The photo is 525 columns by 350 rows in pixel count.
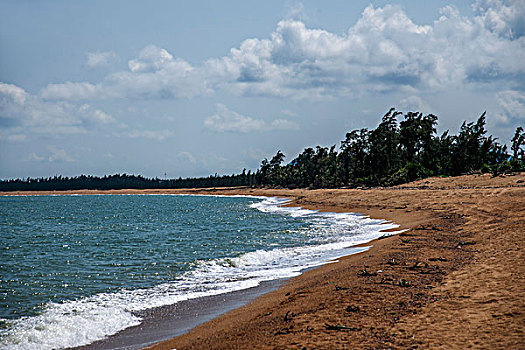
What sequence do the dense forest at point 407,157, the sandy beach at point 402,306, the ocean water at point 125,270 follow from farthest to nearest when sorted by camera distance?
1. the dense forest at point 407,157
2. the ocean water at point 125,270
3. the sandy beach at point 402,306

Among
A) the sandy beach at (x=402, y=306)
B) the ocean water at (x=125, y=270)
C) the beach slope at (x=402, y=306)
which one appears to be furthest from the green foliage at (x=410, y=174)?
the beach slope at (x=402, y=306)

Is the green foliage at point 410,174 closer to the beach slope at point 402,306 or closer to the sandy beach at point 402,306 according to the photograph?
the sandy beach at point 402,306

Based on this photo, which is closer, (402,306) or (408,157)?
(402,306)

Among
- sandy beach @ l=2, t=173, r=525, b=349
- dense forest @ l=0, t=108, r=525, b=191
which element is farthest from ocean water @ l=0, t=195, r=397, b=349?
dense forest @ l=0, t=108, r=525, b=191

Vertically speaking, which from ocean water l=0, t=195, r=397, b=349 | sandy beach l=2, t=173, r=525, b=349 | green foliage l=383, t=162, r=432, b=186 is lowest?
ocean water l=0, t=195, r=397, b=349

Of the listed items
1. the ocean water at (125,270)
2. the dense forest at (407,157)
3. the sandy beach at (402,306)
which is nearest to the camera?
the sandy beach at (402,306)

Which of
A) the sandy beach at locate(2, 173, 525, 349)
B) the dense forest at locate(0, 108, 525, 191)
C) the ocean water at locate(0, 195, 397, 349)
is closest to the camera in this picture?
the sandy beach at locate(2, 173, 525, 349)

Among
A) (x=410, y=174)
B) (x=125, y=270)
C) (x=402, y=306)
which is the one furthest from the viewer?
(x=410, y=174)

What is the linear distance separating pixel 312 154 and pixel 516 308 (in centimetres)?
12981

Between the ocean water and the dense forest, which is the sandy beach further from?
the dense forest

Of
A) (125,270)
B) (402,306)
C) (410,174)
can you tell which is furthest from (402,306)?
(410,174)

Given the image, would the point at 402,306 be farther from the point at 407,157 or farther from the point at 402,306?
the point at 407,157

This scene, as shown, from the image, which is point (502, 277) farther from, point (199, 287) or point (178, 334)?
point (199, 287)

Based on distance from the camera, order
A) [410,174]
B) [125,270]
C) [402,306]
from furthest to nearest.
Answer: [410,174] < [125,270] < [402,306]
